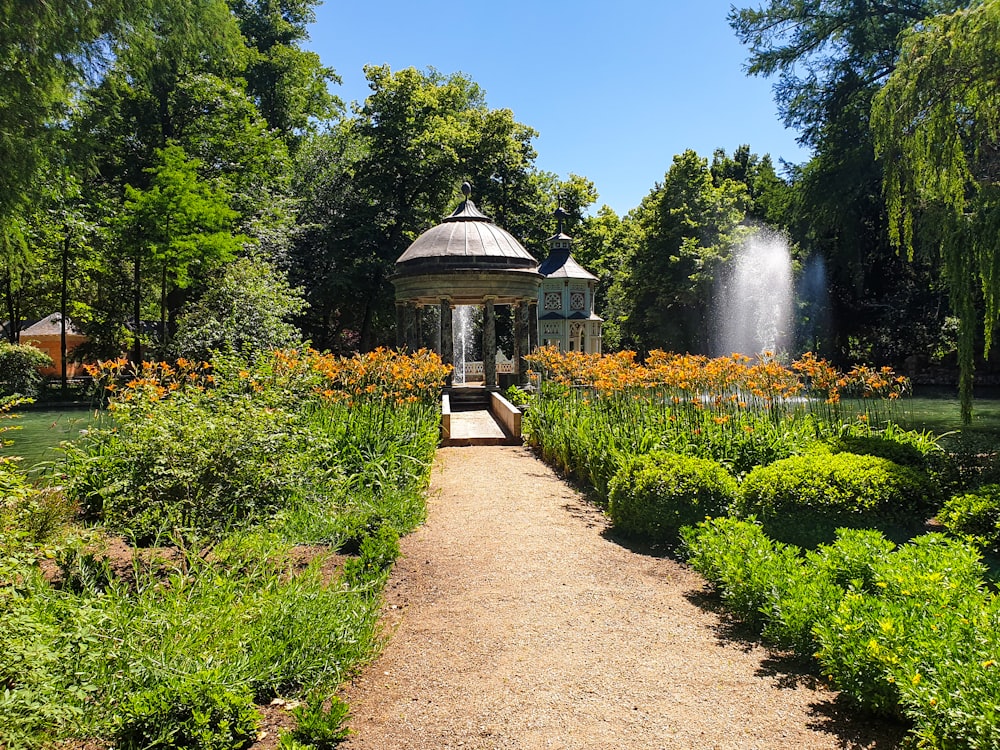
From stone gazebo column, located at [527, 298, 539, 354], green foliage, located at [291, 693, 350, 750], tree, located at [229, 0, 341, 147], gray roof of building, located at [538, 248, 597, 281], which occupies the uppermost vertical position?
tree, located at [229, 0, 341, 147]

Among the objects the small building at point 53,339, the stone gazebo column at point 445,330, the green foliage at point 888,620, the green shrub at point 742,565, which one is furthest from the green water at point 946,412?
the small building at point 53,339

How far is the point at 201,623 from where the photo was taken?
329 centimetres

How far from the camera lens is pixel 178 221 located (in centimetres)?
Result: 1989

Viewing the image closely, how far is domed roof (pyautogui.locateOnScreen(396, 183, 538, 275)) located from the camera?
58.9 feet

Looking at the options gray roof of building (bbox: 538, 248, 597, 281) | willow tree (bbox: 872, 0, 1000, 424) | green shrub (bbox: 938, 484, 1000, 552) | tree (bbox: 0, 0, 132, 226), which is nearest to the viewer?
green shrub (bbox: 938, 484, 1000, 552)

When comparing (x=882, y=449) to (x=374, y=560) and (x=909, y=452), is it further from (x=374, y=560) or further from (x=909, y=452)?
(x=374, y=560)

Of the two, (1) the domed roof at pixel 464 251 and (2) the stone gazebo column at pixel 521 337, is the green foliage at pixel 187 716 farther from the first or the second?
(2) the stone gazebo column at pixel 521 337

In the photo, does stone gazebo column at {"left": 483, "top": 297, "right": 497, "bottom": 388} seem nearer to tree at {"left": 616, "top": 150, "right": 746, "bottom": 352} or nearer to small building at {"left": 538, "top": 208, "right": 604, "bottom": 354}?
small building at {"left": 538, "top": 208, "right": 604, "bottom": 354}

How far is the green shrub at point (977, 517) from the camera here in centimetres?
590

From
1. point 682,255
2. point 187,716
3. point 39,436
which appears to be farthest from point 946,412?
point 39,436

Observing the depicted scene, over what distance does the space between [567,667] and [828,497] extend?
349 centimetres

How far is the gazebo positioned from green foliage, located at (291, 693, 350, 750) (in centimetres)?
1533

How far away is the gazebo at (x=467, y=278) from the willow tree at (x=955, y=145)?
10.2m

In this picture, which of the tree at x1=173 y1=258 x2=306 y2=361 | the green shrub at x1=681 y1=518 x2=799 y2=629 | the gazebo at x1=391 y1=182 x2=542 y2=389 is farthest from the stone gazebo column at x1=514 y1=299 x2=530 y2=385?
the green shrub at x1=681 y1=518 x2=799 y2=629
